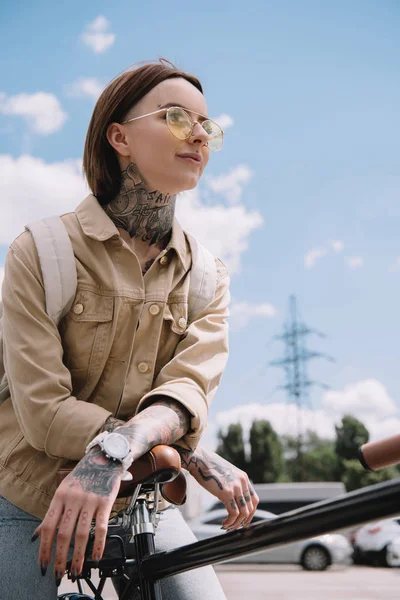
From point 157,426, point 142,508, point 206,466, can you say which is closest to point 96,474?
point 157,426

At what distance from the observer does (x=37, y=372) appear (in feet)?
5.58

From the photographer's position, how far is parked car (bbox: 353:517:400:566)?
21.1 metres

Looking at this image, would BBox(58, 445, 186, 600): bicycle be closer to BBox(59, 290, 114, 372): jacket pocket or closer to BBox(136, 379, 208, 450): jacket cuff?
BBox(136, 379, 208, 450): jacket cuff

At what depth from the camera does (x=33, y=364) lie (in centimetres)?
171

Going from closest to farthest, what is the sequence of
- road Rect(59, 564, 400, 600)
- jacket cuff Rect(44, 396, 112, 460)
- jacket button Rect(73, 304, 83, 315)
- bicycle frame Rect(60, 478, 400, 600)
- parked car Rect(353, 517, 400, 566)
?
1. bicycle frame Rect(60, 478, 400, 600)
2. jacket cuff Rect(44, 396, 112, 460)
3. jacket button Rect(73, 304, 83, 315)
4. road Rect(59, 564, 400, 600)
5. parked car Rect(353, 517, 400, 566)

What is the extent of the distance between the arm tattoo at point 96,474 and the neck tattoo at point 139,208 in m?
0.82

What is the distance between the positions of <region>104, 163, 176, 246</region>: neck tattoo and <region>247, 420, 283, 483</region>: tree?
54947 mm

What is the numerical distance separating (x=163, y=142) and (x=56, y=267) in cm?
49

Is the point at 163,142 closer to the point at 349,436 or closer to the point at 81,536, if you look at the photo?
the point at 81,536

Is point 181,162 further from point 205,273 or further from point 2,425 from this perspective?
point 2,425

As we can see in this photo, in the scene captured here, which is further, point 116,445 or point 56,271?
point 56,271

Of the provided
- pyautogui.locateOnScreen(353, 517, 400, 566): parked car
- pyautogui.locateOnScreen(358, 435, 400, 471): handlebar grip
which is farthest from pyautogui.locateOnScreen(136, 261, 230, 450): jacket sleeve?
pyautogui.locateOnScreen(353, 517, 400, 566): parked car

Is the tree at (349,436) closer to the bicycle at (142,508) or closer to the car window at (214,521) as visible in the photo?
the car window at (214,521)

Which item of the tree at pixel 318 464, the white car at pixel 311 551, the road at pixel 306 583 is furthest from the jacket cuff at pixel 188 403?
the tree at pixel 318 464
